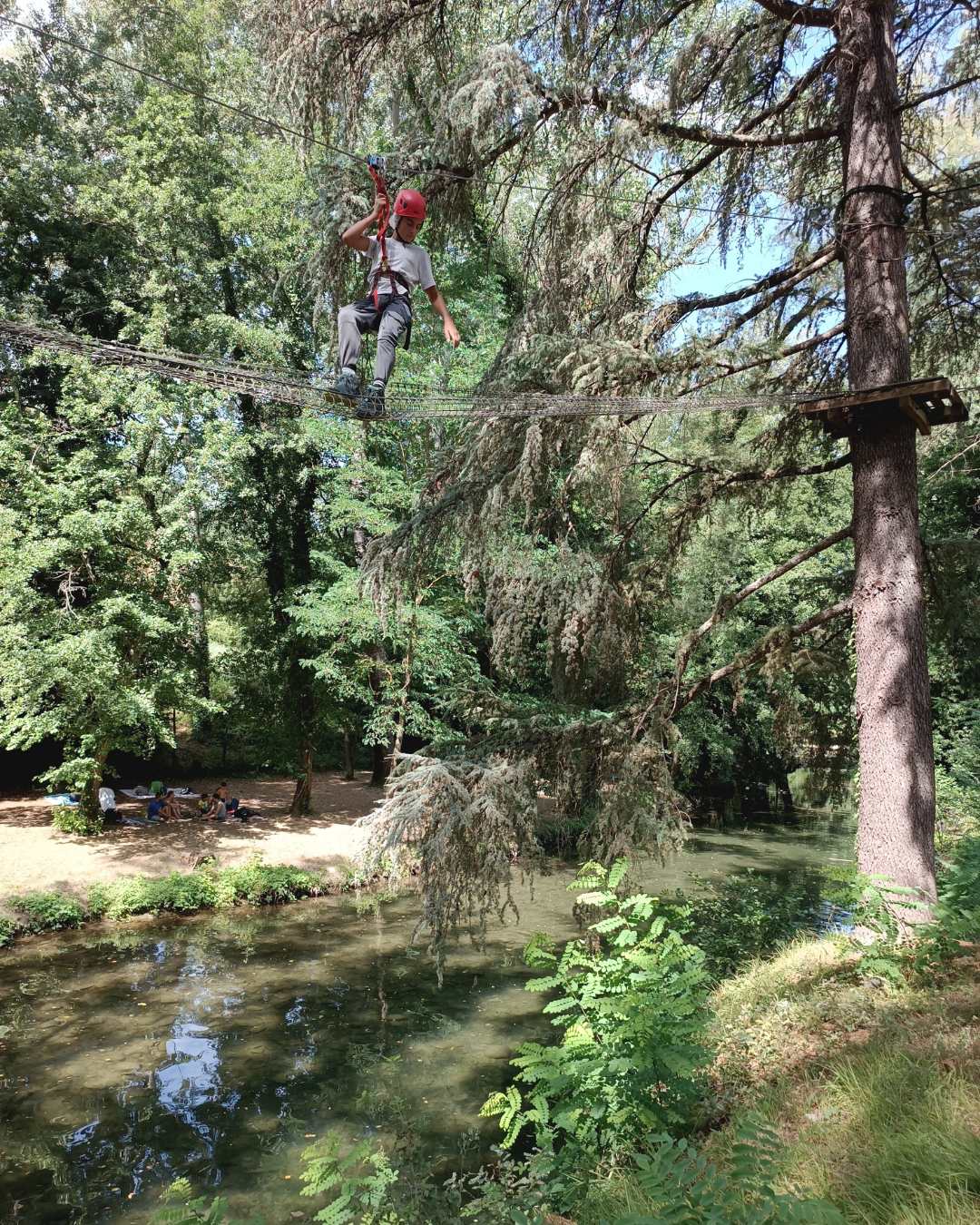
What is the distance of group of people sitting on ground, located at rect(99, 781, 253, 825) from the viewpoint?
16.6m

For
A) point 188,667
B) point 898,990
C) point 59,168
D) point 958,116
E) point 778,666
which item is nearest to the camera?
point 898,990

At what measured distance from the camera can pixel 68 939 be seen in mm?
11969

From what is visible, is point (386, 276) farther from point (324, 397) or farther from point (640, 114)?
point (640, 114)

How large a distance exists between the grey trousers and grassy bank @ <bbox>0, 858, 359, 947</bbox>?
901 centimetres

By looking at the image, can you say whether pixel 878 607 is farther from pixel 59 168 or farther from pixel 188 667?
pixel 59 168

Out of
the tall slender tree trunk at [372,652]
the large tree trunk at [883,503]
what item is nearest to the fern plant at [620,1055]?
the large tree trunk at [883,503]

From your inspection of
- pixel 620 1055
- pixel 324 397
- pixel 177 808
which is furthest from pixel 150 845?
pixel 620 1055

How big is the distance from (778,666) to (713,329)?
3338 mm

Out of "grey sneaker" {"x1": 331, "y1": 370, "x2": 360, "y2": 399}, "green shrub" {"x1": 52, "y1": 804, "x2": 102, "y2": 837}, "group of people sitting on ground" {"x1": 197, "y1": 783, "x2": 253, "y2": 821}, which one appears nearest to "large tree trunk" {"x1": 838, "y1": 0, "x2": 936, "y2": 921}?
"grey sneaker" {"x1": 331, "y1": 370, "x2": 360, "y2": 399}

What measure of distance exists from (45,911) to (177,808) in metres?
5.13

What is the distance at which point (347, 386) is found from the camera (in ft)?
16.1

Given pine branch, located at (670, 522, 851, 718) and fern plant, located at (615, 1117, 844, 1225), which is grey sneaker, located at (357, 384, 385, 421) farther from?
fern plant, located at (615, 1117, 844, 1225)

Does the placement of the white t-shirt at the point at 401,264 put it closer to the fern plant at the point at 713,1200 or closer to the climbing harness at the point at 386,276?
the climbing harness at the point at 386,276

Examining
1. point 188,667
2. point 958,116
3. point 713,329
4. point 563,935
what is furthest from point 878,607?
point 188,667
